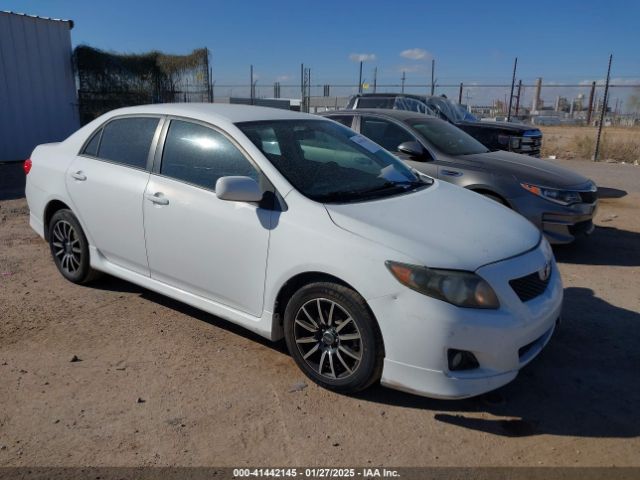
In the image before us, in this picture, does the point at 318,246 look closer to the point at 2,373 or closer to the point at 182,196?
the point at 182,196

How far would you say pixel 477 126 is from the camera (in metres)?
10.9

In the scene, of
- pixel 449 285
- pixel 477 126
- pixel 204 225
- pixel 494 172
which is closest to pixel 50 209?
pixel 204 225

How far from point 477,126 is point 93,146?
8.19m

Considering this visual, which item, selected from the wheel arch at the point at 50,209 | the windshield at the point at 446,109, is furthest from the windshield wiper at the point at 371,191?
the windshield at the point at 446,109

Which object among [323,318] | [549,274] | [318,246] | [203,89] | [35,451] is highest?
[203,89]

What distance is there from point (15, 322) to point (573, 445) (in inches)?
156

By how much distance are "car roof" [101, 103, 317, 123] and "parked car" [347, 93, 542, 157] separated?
23.3ft

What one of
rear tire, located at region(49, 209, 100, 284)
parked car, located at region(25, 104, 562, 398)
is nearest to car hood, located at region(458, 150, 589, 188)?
parked car, located at region(25, 104, 562, 398)

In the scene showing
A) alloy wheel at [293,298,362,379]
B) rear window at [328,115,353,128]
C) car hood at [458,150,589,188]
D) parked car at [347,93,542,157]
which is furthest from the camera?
parked car at [347,93,542,157]

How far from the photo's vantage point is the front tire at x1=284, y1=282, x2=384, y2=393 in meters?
3.01

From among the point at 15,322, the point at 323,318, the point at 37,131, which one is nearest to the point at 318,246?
the point at 323,318

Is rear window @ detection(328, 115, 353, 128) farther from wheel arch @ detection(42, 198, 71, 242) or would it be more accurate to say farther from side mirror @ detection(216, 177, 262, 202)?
side mirror @ detection(216, 177, 262, 202)

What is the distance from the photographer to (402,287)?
113 inches

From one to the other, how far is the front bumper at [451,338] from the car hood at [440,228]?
0.52 feet
